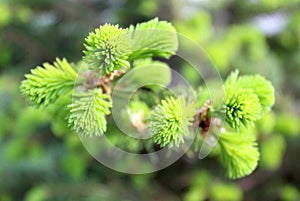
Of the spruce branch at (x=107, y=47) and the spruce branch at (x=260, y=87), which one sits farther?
the spruce branch at (x=260, y=87)

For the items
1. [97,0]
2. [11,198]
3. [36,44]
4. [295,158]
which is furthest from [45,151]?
[295,158]

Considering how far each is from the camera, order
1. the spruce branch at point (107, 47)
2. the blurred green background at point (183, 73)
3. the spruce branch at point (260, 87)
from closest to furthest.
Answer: the spruce branch at point (107, 47), the spruce branch at point (260, 87), the blurred green background at point (183, 73)

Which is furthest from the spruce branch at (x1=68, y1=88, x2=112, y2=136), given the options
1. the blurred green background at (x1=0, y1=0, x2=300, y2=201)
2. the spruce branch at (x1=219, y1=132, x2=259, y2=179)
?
the blurred green background at (x1=0, y1=0, x2=300, y2=201)

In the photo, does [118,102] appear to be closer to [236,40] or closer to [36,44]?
[236,40]

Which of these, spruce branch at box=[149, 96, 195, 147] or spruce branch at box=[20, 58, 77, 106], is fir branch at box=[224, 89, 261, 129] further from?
spruce branch at box=[20, 58, 77, 106]

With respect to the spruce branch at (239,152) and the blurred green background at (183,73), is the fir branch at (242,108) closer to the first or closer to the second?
the spruce branch at (239,152)

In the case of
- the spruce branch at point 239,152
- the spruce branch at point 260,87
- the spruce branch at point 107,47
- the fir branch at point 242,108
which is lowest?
the spruce branch at point 239,152

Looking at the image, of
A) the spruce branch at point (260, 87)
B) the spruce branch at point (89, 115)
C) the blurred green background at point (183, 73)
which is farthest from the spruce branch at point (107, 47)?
the blurred green background at point (183, 73)
